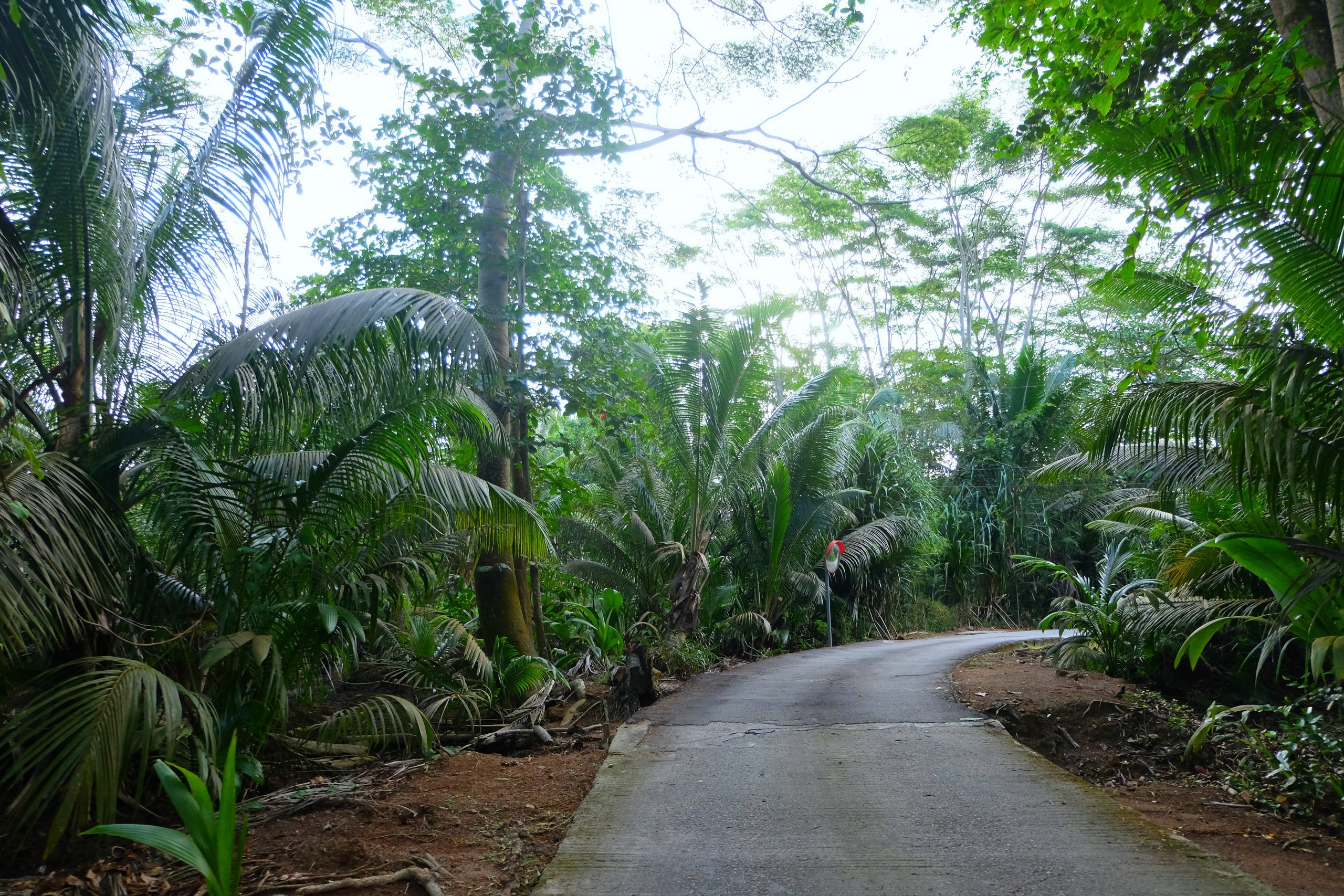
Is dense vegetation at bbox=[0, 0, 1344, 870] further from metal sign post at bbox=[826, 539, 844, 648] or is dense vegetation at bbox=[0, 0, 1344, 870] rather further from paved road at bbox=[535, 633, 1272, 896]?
metal sign post at bbox=[826, 539, 844, 648]

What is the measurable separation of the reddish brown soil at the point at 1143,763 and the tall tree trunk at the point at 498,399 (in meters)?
4.11

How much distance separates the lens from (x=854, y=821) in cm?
400

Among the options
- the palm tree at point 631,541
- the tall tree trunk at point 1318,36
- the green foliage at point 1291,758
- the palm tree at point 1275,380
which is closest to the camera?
the palm tree at point 1275,380

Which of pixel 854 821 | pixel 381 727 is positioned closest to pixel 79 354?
pixel 381 727

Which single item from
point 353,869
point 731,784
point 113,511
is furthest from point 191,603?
point 731,784

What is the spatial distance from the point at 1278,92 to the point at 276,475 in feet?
21.8

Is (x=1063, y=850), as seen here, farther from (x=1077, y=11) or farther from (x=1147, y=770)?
(x=1077, y=11)

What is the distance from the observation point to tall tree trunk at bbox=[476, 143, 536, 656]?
8164mm

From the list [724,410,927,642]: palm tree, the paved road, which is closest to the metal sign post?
[724,410,927,642]: palm tree

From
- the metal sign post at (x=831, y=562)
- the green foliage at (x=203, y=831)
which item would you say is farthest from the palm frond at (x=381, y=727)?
the metal sign post at (x=831, y=562)

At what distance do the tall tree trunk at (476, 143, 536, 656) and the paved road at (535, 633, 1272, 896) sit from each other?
2122mm

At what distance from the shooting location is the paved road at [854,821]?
3.28m

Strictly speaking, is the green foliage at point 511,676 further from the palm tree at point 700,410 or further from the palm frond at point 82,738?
the palm tree at point 700,410

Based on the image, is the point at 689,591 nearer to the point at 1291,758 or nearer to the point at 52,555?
the point at 1291,758
